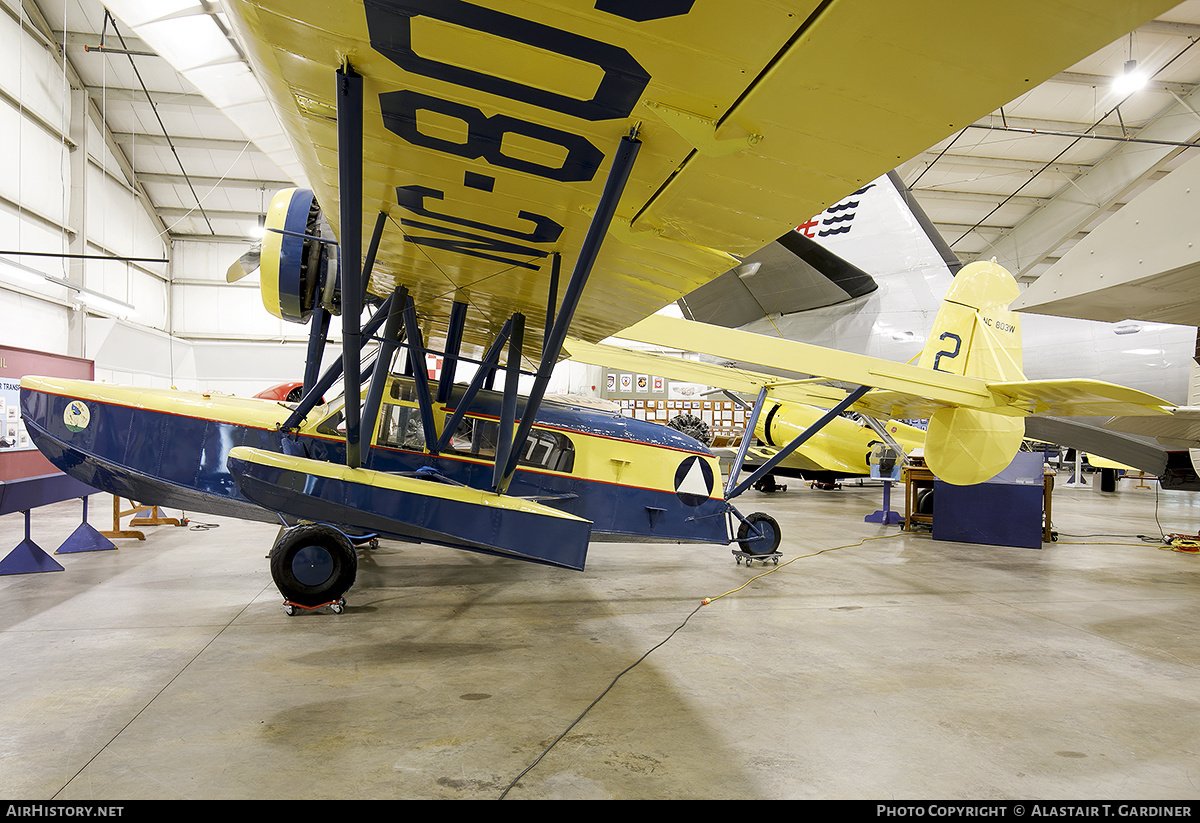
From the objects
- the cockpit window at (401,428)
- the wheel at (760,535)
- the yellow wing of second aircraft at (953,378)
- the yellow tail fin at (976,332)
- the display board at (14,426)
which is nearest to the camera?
the yellow wing of second aircraft at (953,378)

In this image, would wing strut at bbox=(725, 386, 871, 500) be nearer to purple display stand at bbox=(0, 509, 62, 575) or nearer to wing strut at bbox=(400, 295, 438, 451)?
wing strut at bbox=(400, 295, 438, 451)

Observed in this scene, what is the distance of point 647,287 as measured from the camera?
4.20 meters

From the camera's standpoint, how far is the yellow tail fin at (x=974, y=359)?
23.7ft

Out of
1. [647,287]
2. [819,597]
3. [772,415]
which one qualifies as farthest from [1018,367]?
[772,415]

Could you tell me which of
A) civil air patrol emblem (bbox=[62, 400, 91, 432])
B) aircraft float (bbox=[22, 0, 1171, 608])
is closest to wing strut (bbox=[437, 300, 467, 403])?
aircraft float (bbox=[22, 0, 1171, 608])

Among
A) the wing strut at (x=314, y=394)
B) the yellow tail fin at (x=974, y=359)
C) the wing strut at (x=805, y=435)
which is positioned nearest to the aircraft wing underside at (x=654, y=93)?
the wing strut at (x=314, y=394)

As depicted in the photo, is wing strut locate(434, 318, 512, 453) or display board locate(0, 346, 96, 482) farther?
display board locate(0, 346, 96, 482)

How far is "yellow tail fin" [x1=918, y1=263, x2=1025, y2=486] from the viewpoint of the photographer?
7.23 m

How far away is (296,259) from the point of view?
16.7 feet

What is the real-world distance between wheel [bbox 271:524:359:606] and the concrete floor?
0.77 ft

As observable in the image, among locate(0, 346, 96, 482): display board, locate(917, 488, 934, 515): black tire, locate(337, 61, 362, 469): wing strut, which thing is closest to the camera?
locate(337, 61, 362, 469): wing strut

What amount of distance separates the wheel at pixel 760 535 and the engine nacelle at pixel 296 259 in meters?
5.23

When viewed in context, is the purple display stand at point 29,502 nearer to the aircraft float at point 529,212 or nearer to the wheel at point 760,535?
the aircraft float at point 529,212

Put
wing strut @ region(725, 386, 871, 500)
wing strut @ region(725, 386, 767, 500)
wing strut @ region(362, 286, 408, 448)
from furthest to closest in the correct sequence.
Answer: wing strut @ region(725, 386, 767, 500) → wing strut @ region(725, 386, 871, 500) → wing strut @ region(362, 286, 408, 448)
